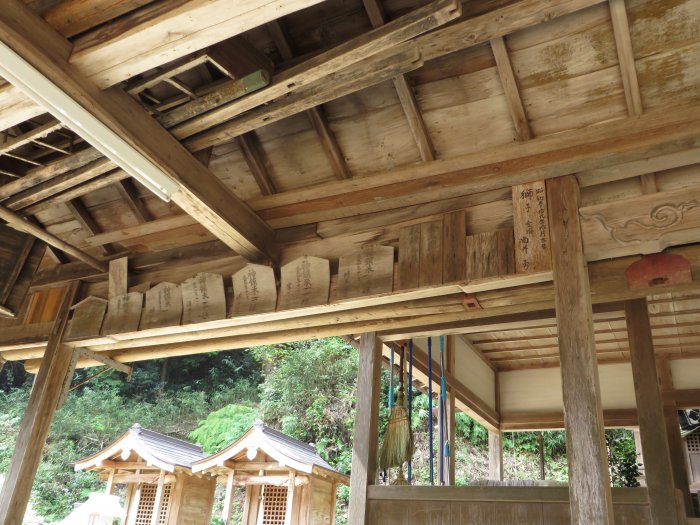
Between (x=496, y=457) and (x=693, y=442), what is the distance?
3134mm

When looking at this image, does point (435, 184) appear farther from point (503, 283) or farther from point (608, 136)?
point (608, 136)

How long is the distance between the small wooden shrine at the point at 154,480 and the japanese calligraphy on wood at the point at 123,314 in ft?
26.3

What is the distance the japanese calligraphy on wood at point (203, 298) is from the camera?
4.15 meters

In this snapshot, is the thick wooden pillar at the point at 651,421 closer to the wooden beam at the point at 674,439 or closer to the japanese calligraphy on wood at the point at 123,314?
the wooden beam at the point at 674,439

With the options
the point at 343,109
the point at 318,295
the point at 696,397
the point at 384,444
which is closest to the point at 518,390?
the point at 696,397

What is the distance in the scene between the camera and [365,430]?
4703 mm

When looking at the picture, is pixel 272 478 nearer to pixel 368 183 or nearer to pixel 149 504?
pixel 149 504

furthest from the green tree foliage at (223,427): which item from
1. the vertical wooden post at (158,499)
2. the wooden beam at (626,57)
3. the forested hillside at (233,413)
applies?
the wooden beam at (626,57)

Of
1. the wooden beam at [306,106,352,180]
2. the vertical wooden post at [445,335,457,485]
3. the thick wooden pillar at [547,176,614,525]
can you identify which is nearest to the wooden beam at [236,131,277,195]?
the wooden beam at [306,106,352,180]

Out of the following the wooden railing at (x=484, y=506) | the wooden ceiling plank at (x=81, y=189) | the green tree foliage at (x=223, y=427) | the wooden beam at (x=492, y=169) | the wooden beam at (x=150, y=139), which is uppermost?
the green tree foliage at (x=223, y=427)

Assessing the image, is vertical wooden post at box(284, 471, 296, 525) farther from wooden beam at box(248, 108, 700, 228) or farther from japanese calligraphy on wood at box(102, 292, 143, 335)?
wooden beam at box(248, 108, 700, 228)

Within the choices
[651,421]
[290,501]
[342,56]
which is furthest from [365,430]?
[290,501]

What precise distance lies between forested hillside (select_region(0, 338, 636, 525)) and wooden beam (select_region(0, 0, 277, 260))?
43.4 feet

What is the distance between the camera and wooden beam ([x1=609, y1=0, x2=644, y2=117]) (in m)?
2.73
